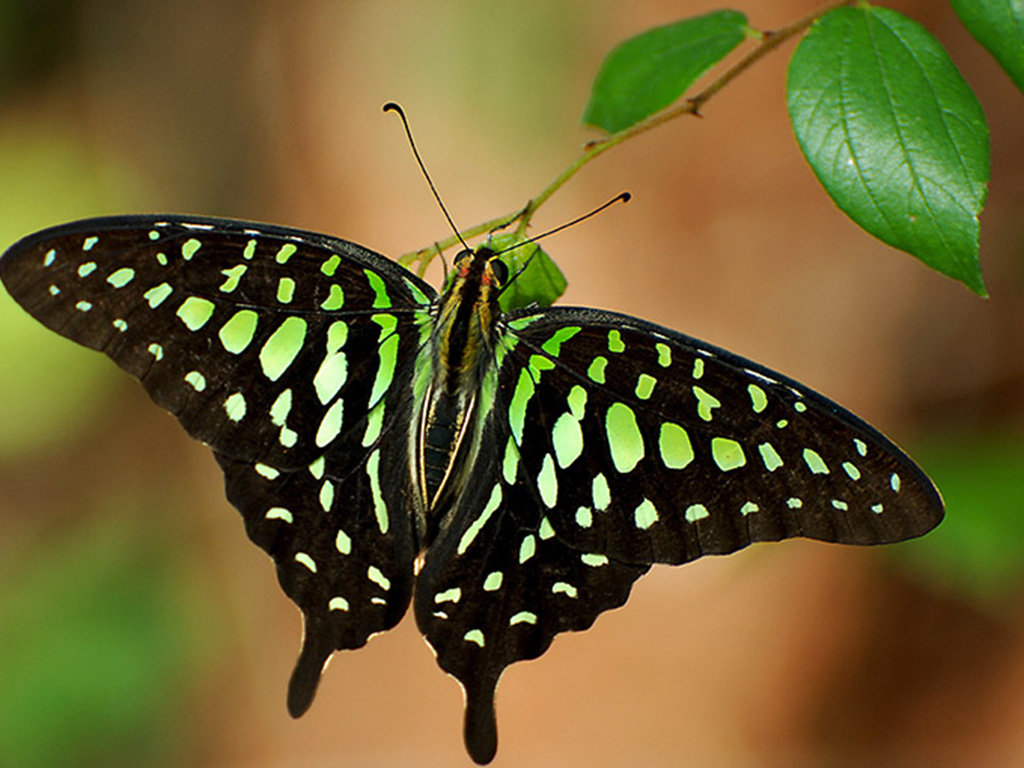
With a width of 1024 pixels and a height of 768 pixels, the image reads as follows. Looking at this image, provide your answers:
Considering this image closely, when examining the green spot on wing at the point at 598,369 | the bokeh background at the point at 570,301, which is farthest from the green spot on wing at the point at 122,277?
the bokeh background at the point at 570,301

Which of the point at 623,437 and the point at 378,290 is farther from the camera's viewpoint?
the point at 378,290

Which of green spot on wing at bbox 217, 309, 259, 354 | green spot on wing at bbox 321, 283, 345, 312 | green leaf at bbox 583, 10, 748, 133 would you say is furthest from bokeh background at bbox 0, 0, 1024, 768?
green spot on wing at bbox 217, 309, 259, 354

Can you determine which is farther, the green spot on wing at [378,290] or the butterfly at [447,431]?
the green spot on wing at [378,290]

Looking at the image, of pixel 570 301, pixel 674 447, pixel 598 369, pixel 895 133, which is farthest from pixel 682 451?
pixel 570 301

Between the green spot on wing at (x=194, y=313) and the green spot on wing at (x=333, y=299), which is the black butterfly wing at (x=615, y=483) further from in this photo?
the green spot on wing at (x=194, y=313)

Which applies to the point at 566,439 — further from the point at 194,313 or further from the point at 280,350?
the point at 194,313
